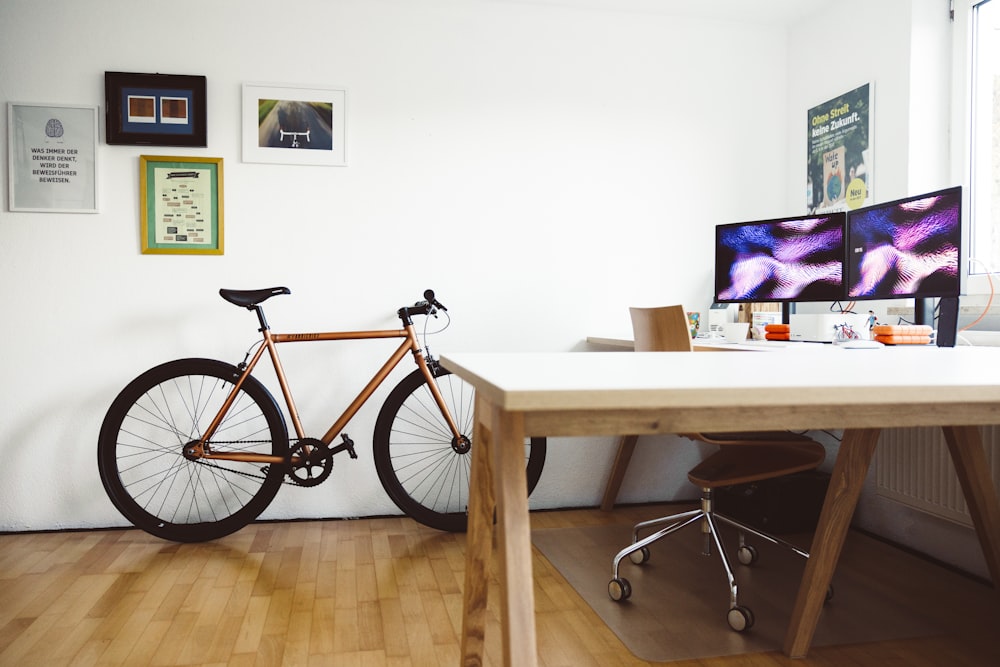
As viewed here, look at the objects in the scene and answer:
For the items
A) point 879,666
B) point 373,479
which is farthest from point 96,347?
point 879,666

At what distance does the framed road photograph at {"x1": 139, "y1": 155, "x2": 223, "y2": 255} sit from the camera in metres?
2.84

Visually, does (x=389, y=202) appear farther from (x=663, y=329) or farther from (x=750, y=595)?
(x=750, y=595)

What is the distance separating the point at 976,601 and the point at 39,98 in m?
3.61

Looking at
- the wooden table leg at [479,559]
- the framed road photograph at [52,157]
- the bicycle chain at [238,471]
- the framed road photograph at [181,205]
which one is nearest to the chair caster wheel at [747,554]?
the wooden table leg at [479,559]

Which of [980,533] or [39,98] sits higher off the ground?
[39,98]

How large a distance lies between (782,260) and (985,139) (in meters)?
0.81

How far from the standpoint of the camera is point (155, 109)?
111 inches

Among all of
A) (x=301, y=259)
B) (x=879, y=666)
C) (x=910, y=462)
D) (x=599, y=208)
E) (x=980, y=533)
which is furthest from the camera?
(x=599, y=208)

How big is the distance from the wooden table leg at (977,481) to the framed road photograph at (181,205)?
2.58m

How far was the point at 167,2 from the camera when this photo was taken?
112 inches

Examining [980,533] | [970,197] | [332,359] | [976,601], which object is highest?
[970,197]

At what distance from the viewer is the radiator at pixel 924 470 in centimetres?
231

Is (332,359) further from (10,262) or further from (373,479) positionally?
(10,262)

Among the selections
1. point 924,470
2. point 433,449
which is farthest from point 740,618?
point 433,449
